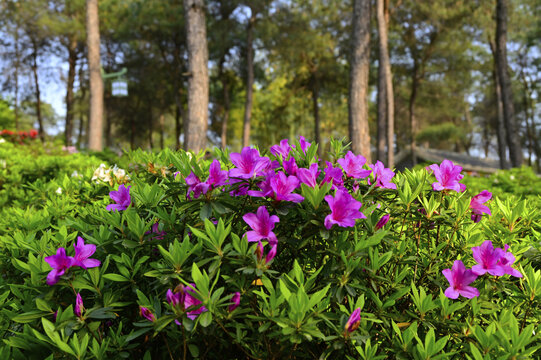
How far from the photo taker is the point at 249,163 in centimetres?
149

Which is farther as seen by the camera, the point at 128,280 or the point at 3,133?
the point at 3,133

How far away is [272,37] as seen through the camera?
22.2m

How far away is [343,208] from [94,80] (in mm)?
14319

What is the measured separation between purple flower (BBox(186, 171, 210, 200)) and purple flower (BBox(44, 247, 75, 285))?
468 millimetres

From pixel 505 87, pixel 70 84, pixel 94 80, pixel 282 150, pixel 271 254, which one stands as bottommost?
pixel 271 254

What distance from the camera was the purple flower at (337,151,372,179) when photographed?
1648 mm

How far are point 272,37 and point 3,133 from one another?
14.9 m

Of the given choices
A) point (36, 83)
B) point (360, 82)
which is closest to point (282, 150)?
point (360, 82)

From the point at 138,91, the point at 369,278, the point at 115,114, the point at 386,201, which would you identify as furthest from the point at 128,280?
the point at 115,114

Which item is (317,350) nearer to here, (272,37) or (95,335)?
(95,335)

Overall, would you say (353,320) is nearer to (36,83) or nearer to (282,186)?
(282,186)

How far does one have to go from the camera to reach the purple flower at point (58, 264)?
4.51 feet

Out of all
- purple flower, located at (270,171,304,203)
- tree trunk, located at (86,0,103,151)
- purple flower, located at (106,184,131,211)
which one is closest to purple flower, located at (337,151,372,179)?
purple flower, located at (270,171,304,203)

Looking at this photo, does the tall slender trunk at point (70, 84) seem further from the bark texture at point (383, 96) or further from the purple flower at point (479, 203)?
the purple flower at point (479, 203)
